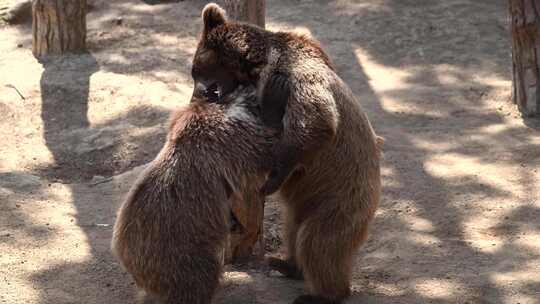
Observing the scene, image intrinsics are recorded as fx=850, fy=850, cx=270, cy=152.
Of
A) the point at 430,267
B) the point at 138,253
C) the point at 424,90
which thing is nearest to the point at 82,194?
the point at 138,253

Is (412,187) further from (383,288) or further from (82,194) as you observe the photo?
(82,194)

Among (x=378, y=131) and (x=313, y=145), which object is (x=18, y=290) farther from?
(x=378, y=131)

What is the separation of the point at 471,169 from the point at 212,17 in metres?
3.40

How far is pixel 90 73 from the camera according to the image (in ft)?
33.2

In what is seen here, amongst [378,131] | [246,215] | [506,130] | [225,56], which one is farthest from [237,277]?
[506,130]

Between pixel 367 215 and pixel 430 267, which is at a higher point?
pixel 367 215

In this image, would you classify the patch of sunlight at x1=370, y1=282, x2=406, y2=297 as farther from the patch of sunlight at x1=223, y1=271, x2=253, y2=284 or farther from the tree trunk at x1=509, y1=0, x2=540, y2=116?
the tree trunk at x1=509, y1=0, x2=540, y2=116

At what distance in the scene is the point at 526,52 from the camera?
9.16 meters

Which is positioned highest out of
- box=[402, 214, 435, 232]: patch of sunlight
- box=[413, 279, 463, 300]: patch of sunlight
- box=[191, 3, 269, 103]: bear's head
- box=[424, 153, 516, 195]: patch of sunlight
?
box=[191, 3, 269, 103]: bear's head

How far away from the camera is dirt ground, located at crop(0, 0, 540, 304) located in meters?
6.00

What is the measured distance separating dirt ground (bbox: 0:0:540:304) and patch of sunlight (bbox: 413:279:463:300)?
0.02 metres

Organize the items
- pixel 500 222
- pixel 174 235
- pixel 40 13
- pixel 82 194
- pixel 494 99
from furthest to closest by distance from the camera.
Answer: pixel 40 13
pixel 494 99
pixel 82 194
pixel 500 222
pixel 174 235

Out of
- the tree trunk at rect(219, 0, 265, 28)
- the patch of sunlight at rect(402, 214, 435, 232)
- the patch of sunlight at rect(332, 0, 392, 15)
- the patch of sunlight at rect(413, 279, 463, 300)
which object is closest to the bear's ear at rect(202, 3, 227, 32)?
the tree trunk at rect(219, 0, 265, 28)

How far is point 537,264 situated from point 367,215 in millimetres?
1411
